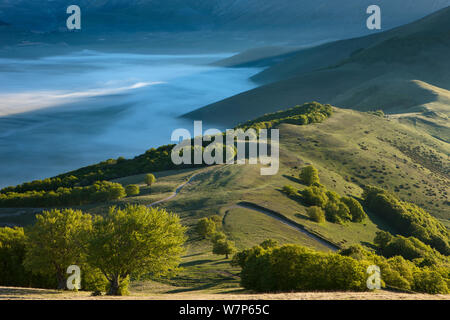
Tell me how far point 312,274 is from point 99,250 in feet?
47.4

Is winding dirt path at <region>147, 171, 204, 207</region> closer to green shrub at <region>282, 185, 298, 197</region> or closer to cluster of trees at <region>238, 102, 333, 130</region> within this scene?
green shrub at <region>282, 185, 298, 197</region>

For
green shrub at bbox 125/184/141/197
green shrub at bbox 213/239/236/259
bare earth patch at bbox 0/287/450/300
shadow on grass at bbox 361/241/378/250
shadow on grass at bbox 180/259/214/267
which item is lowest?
shadow on grass at bbox 361/241/378/250

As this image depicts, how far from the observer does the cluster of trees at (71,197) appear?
6456 centimetres

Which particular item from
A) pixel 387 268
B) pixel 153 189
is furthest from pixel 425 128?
pixel 387 268

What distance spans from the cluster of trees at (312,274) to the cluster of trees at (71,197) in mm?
34809

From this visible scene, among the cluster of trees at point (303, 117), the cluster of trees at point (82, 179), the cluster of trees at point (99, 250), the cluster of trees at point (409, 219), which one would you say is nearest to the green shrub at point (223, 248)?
the cluster of trees at point (99, 250)

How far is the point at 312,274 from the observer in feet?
98.6

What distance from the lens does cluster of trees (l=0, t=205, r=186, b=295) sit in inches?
1172

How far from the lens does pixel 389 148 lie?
98.8m

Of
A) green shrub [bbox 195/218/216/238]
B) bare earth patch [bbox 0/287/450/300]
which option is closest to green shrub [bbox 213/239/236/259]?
green shrub [bbox 195/218/216/238]

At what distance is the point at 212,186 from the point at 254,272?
1255 inches

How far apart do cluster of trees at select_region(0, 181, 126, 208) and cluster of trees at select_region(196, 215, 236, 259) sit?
21531 millimetres

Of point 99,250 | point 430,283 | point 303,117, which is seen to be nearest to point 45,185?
point 303,117
